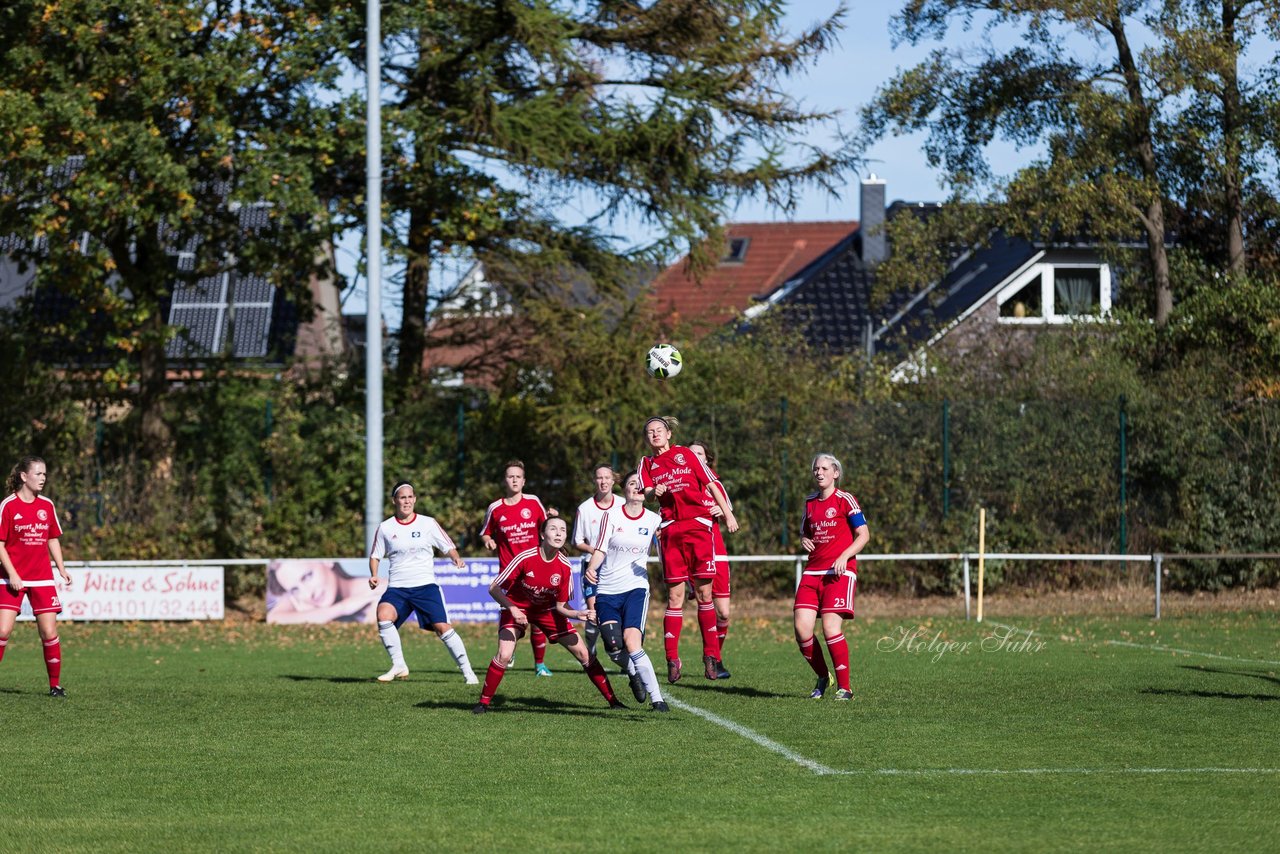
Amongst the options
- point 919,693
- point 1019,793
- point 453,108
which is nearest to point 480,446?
point 453,108

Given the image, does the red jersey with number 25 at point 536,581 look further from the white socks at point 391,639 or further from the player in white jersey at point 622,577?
the white socks at point 391,639

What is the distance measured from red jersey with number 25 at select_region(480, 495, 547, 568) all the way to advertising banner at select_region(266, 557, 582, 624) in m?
7.74

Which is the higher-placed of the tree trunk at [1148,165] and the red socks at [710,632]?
the tree trunk at [1148,165]

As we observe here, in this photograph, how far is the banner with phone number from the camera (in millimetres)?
21641

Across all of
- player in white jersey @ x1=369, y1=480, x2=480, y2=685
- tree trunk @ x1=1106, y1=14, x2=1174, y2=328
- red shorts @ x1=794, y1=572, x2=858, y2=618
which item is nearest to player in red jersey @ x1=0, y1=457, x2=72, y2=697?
player in white jersey @ x1=369, y1=480, x2=480, y2=685

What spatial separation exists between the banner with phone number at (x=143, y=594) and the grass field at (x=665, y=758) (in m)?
5.48

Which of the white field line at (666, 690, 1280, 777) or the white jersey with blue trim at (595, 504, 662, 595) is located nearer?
the white field line at (666, 690, 1280, 777)

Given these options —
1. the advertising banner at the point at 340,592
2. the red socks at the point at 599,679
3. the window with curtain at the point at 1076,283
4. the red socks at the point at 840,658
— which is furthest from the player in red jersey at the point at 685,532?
the window with curtain at the point at 1076,283

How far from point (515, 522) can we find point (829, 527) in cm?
293

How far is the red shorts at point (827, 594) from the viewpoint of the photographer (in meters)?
12.1

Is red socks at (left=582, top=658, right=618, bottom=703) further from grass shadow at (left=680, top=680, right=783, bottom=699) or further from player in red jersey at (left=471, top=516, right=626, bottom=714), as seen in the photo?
grass shadow at (left=680, top=680, right=783, bottom=699)

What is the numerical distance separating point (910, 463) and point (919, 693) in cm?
1161

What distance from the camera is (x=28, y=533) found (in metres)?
13.4

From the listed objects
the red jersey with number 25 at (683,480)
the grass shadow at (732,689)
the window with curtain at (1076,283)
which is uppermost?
the window with curtain at (1076,283)
